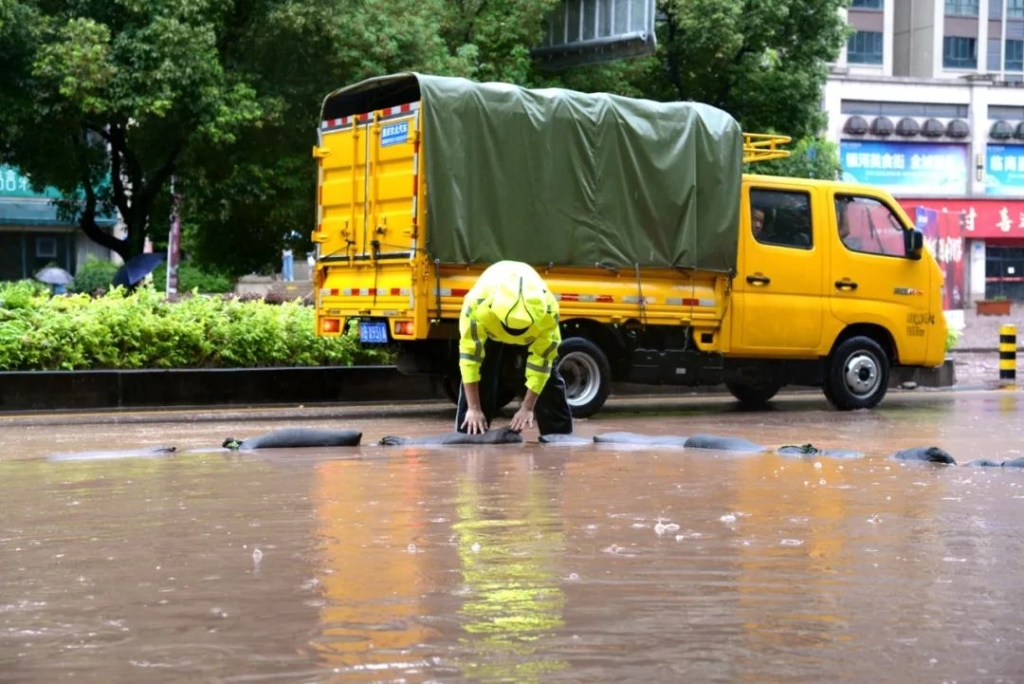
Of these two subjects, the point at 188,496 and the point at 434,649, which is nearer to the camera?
the point at 434,649

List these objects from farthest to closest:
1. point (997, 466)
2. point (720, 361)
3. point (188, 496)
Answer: point (720, 361)
point (997, 466)
point (188, 496)

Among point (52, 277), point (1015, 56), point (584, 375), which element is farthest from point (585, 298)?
point (1015, 56)

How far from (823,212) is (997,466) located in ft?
20.7

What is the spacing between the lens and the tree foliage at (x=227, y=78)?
79.2ft

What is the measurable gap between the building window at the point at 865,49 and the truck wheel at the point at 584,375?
166 feet

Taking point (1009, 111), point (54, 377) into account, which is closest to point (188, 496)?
point (54, 377)

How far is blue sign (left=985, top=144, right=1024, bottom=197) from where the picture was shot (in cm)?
6019

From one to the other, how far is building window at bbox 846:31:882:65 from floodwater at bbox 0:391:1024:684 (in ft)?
179

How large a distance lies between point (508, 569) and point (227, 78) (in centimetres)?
2074

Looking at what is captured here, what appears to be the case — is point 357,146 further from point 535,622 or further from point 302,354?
point 535,622

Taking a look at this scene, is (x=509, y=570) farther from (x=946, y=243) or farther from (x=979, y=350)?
(x=979, y=350)

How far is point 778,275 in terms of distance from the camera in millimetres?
15078

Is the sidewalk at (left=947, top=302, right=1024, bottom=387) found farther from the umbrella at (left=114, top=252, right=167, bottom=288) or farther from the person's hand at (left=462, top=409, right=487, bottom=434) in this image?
the umbrella at (left=114, top=252, right=167, bottom=288)

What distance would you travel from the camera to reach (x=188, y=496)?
7.92 meters
